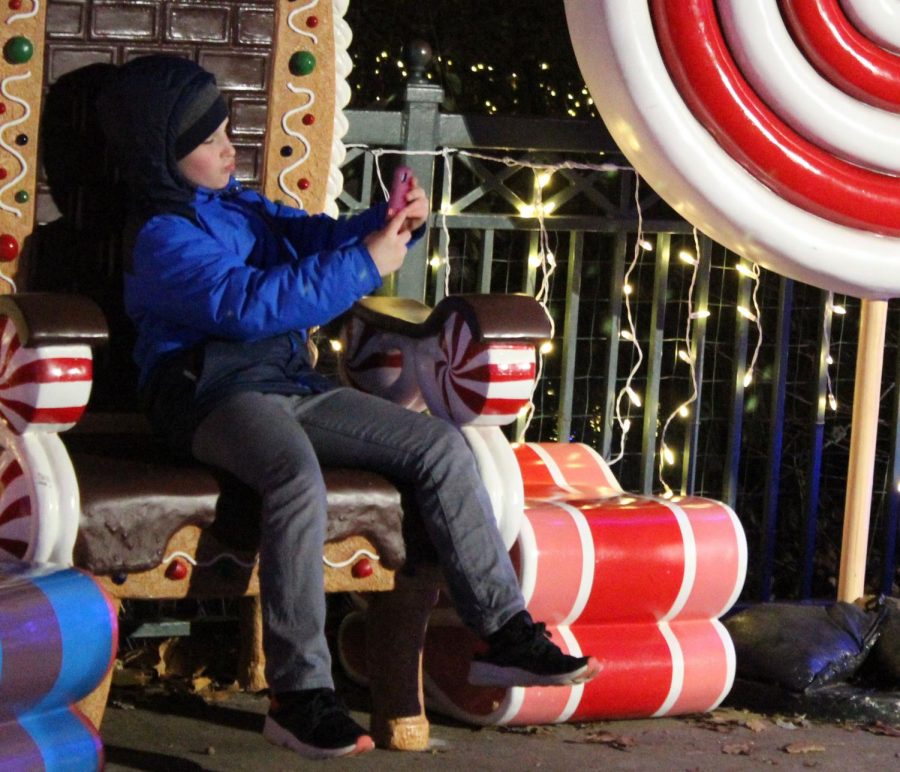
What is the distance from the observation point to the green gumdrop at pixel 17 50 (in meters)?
3.52

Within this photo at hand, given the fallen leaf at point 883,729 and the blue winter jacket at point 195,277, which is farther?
the fallen leaf at point 883,729

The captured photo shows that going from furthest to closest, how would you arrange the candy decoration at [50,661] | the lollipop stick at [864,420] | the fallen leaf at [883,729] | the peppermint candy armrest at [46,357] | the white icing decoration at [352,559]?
the lollipop stick at [864,420], the fallen leaf at [883,729], the white icing decoration at [352,559], the peppermint candy armrest at [46,357], the candy decoration at [50,661]

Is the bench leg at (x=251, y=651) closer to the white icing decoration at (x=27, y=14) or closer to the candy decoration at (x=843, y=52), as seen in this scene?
the white icing decoration at (x=27, y=14)

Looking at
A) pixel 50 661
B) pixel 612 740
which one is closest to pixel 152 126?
pixel 50 661

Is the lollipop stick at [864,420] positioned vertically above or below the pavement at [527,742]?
above

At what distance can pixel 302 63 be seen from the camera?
3.77 meters

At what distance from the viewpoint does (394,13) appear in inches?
223

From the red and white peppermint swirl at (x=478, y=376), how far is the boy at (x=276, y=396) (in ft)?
0.31

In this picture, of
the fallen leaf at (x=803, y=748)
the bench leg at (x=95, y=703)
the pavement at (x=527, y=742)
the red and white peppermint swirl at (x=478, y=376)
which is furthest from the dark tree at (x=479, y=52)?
the bench leg at (x=95, y=703)

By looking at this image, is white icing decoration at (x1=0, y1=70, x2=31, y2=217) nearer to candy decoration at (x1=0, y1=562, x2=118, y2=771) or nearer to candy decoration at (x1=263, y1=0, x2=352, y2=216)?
candy decoration at (x1=263, y1=0, x2=352, y2=216)

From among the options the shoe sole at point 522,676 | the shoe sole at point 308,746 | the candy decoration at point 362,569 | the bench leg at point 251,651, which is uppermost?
the candy decoration at point 362,569

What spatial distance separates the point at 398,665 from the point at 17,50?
1481mm

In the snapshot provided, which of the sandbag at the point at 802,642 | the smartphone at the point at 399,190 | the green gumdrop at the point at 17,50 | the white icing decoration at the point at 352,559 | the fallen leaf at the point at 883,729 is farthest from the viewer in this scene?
the sandbag at the point at 802,642

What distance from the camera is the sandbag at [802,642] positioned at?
3881mm
